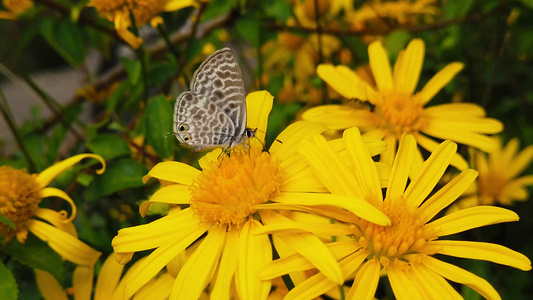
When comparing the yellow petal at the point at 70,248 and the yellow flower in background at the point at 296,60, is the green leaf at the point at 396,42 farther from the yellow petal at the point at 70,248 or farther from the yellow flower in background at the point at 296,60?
the yellow petal at the point at 70,248

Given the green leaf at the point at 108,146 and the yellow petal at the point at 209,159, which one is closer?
the yellow petal at the point at 209,159

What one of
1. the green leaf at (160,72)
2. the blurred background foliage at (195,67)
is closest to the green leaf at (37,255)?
the blurred background foliage at (195,67)

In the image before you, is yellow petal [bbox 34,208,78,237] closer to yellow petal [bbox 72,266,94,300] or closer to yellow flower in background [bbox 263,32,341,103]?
yellow petal [bbox 72,266,94,300]

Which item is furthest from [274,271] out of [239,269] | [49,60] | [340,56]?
[49,60]

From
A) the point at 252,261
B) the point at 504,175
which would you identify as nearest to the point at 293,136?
the point at 252,261

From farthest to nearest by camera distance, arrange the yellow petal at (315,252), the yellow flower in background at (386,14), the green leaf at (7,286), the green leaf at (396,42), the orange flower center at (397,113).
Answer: the yellow flower in background at (386,14), the green leaf at (396,42), the orange flower center at (397,113), the green leaf at (7,286), the yellow petal at (315,252)

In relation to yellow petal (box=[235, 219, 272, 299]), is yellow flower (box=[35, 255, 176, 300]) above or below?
below

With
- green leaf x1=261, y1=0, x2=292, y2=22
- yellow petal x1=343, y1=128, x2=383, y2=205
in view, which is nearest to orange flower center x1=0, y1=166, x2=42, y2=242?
yellow petal x1=343, y1=128, x2=383, y2=205
